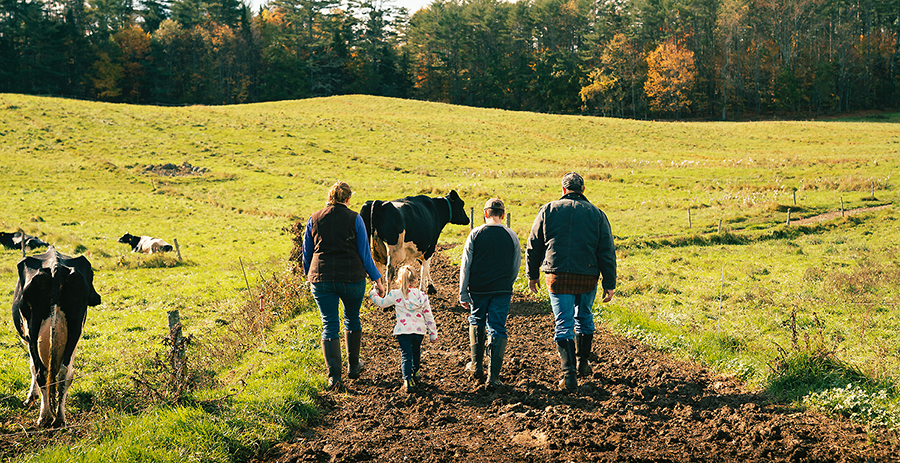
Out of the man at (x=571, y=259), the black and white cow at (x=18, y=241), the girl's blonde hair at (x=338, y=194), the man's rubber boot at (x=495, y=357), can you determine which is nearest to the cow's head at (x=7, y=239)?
the black and white cow at (x=18, y=241)

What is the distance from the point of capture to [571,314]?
6172 mm

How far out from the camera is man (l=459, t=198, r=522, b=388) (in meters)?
6.15

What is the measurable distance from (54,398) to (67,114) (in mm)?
50256

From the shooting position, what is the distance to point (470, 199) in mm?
27234

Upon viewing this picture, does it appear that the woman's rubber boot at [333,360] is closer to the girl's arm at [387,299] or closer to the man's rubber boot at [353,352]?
the man's rubber boot at [353,352]

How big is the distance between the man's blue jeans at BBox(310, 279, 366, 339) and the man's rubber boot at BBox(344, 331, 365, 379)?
103mm

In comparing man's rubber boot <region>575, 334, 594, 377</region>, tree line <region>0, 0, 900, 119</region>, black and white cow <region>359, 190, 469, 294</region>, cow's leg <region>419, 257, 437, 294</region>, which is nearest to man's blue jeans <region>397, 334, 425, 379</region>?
man's rubber boot <region>575, 334, 594, 377</region>

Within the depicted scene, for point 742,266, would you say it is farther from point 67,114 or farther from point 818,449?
point 67,114

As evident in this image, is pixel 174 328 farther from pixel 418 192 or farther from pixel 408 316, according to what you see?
pixel 418 192

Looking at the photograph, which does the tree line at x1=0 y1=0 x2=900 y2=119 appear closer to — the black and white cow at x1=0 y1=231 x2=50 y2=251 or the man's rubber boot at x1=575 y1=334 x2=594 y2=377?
the black and white cow at x1=0 y1=231 x2=50 y2=251

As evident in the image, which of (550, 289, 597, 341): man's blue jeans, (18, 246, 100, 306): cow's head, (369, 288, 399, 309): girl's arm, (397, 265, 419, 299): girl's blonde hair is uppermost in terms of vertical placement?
(18, 246, 100, 306): cow's head

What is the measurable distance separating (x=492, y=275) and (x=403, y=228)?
Result: 391cm

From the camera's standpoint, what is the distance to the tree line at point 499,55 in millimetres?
73562

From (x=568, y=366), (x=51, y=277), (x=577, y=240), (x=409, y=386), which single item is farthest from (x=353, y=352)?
(x=51, y=277)
